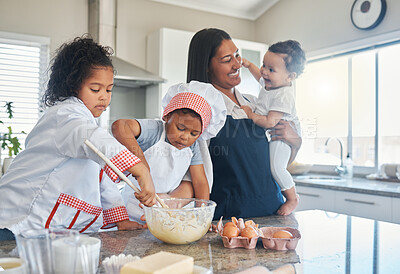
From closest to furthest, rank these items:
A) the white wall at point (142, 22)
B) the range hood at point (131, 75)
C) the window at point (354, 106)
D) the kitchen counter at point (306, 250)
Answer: the kitchen counter at point (306, 250)
the window at point (354, 106)
the range hood at point (131, 75)
the white wall at point (142, 22)

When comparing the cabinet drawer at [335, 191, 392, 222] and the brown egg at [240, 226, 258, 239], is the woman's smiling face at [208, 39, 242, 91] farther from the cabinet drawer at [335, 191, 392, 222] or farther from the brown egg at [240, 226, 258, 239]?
the cabinet drawer at [335, 191, 392, 222]

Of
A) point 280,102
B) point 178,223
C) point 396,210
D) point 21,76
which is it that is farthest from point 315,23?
point 178,223

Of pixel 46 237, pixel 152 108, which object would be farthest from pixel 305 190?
pixel 46 237

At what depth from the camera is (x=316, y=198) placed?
2846mm

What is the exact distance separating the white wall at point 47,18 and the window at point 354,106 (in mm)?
2182

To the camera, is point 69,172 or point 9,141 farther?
point 9,141

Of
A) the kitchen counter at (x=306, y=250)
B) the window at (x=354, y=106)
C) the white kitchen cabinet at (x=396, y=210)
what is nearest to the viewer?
the kitchen counter at (x=306, y=250)

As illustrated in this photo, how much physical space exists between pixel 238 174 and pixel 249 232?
1.44 feet

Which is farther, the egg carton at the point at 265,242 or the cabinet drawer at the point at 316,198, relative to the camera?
the cabinet drawer at the point at 316,198

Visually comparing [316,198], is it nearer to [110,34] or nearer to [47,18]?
[110,34]

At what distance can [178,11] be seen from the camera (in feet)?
13.0

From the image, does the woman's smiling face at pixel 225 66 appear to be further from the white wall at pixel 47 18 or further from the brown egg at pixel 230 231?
the white wall at pixel 47 18

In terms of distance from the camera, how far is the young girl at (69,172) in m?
1.03

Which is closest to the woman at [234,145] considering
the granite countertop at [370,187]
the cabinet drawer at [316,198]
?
the granite countertop at [370,187]
